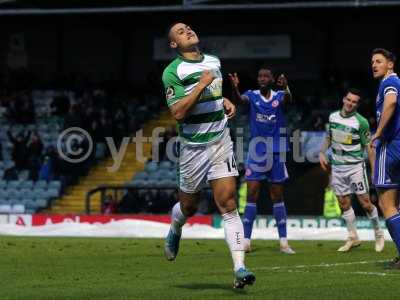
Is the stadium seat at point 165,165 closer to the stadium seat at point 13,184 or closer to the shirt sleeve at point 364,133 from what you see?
the stadium seat at point 13,184

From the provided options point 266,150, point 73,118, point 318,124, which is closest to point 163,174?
point 73,118

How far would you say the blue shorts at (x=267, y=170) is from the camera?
16.2 meters

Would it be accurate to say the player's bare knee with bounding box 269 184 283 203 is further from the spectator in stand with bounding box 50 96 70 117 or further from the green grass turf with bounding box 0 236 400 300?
the spectator in stand with bounding box 50 96 70 117

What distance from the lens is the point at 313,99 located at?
1324 inches

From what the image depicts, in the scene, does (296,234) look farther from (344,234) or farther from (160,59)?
(160,59)

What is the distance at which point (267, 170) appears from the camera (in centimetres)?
1622

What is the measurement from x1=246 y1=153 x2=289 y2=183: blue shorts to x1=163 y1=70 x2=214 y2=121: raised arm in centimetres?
578

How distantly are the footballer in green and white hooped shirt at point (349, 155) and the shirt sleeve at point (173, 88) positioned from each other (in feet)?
22.2

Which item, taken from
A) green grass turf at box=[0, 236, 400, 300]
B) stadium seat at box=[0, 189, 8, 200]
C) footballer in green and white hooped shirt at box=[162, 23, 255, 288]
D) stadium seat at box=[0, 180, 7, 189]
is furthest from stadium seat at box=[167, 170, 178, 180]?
footballer in green and white hooped shirt at box=[162, 23, 255, 288]

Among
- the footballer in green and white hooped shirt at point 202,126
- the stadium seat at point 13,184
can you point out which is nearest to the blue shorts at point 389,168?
the footballer in green and white hooped shirt at point 202,126

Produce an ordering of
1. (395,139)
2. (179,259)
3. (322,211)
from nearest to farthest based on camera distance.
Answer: (395,139) → (179,259) → (322,211)

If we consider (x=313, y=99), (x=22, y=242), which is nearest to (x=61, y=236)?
(x=22, y=242)

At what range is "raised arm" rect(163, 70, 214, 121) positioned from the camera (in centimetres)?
1023

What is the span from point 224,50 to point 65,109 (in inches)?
234
